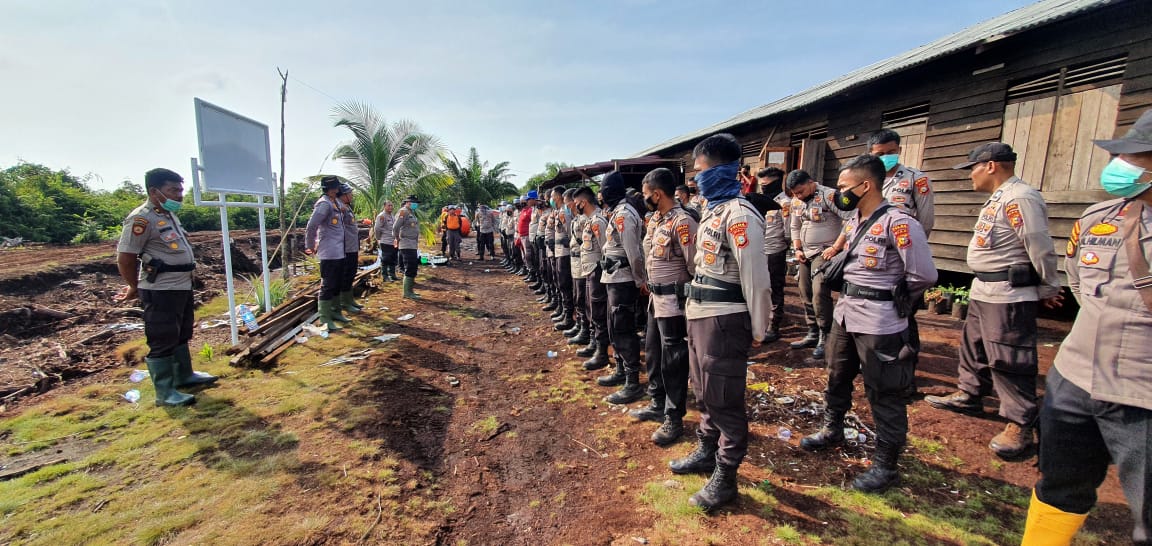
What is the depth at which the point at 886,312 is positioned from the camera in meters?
2.58

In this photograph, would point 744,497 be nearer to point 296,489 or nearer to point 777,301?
point 296,489

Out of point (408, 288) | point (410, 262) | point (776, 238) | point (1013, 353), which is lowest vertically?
point (408, 288)

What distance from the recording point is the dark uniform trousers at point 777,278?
5290 mm

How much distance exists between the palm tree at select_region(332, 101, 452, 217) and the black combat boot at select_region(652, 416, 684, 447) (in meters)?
11.4

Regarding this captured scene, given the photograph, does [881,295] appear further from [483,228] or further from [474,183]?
[474,183]

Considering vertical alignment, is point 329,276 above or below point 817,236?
below

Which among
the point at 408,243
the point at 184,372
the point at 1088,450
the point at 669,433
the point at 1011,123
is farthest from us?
the point at 408,243

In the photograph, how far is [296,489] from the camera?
9.09 ft

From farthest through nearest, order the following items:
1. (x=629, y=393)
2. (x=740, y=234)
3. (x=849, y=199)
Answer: (x=629, y=393) < (x=849, y=199) < (x=740, y=234)

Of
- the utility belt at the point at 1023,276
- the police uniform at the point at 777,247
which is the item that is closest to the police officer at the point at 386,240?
the police uniform at the point at 777,247

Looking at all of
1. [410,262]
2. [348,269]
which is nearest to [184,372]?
[348,269]

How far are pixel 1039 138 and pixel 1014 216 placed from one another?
13.6ft

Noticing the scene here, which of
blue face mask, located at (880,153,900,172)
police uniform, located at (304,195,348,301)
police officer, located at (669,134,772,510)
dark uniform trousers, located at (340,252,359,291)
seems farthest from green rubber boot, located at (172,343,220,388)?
blue face mask, located at (880,153,900,172)

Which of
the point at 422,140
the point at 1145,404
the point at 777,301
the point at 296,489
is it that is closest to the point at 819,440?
the point at 1145,404
